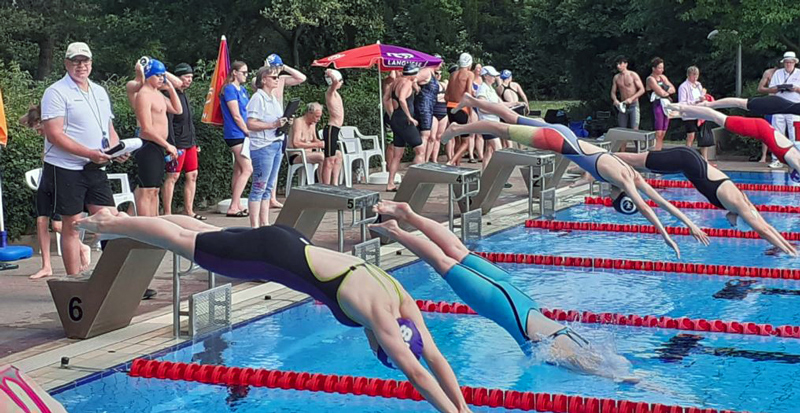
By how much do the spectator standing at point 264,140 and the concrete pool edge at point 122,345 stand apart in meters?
1.27

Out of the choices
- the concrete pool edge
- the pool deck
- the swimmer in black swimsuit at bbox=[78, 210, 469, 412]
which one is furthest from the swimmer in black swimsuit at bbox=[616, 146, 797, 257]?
the swimmer in black swimsuit at bbox=[78, 210, 469, 412]

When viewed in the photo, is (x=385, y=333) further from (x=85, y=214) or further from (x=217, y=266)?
(x=85, y=214)

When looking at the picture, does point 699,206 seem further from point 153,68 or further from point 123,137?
point 153,68

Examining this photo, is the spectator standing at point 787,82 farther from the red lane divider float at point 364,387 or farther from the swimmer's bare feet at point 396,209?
the red lane divider float at point 364,387

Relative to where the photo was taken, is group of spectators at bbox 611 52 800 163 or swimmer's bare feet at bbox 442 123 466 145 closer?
swimmer's bare feet at bbox 442 123 466 145

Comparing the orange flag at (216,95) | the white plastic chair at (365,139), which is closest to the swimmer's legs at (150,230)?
the orange flag at (216,95)

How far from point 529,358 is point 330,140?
6.25 m

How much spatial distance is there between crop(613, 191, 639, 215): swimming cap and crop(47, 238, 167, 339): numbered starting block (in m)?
3.26

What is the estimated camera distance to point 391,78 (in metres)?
13.8

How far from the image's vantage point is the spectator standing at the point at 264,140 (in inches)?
346

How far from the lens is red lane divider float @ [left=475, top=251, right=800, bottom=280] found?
8.47 metres

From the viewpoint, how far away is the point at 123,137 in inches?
410

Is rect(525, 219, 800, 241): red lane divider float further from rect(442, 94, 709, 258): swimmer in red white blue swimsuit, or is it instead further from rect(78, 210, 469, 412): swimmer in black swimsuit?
rect(78, 210, 469, 412): swimmer in black swimsuit

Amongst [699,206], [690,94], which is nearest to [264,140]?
[699,206]
